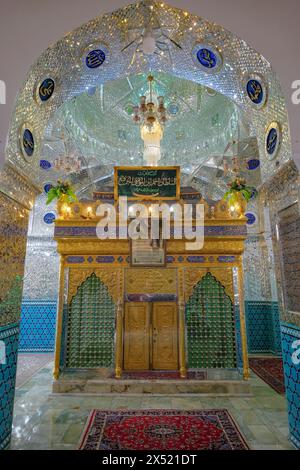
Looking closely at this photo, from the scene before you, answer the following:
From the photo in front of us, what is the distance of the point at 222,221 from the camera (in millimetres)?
4117

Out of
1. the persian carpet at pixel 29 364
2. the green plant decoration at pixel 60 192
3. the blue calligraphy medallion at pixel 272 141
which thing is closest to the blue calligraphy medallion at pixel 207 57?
the blue calligraphy medallion at pixel 272 141

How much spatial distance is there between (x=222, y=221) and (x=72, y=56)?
2719 millimetres

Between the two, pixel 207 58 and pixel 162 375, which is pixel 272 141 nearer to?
pixel 207 58

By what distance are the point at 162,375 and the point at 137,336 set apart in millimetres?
602

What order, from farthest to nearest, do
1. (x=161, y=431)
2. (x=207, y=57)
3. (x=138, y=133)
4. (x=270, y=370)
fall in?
(x=138, y=133) < (x=270, y=370) < (x=207, y=57) < (x=161, y=431)

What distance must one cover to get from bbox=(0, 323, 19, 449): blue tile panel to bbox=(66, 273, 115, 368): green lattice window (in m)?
1.50

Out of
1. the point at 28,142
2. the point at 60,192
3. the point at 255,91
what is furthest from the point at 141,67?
the point at 60,192

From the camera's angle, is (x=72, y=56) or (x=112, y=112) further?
(x=112, y=112)

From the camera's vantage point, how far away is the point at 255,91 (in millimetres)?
2807

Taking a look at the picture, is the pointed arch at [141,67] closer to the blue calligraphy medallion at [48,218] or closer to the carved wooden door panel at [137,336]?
the carved wooden door panel at [137,336]

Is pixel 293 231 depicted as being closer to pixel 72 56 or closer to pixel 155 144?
pixel 72 56

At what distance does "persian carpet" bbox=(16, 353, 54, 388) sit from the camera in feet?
14.3

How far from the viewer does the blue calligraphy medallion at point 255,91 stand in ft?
8.93
